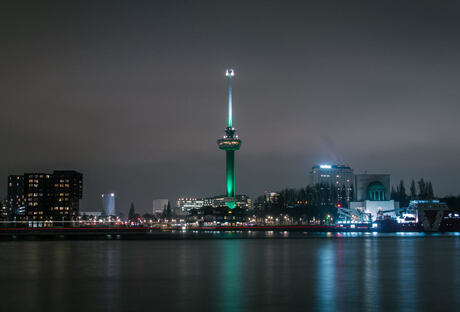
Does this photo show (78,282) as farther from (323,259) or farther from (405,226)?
(405,226)

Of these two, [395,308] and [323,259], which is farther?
[323,259]

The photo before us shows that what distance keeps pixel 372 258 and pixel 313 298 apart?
2898 cm

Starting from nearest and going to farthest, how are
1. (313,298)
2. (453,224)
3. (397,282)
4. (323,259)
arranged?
(313,298) < (397,282) < (323,259) < (453,224)

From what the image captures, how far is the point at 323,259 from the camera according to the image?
55.6m

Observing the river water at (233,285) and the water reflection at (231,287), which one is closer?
the water reflection at (231,287)

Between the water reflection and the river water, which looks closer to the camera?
the water reflection

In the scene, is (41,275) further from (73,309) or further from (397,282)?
(397,282)

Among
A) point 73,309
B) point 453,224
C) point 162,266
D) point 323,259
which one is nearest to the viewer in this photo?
point 73,309

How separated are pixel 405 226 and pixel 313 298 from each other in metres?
151

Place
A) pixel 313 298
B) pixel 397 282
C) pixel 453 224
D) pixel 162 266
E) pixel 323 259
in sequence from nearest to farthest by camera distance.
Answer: pixel 313 298 < pixel 397 282 < pixel 162 266 < pixel 323 259 < pixel 453 224

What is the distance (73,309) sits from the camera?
2609 centimetres

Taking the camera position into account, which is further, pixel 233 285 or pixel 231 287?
pixel 233 285

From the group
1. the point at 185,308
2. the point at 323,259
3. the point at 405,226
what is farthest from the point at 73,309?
the point at 405,226

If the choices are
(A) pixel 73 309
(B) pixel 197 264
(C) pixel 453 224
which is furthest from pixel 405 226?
(A) pixel 73 309
